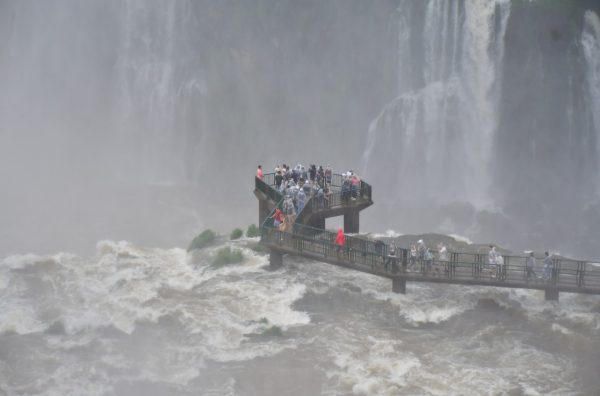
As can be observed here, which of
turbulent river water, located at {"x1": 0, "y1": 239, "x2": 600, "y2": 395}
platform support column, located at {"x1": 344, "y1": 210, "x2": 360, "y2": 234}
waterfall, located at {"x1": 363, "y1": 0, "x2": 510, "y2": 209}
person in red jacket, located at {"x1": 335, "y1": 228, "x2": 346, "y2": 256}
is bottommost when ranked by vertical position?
turbulent river water, located at {"x1": 0, "y1": 239, "x2": 600, "y2": 395}

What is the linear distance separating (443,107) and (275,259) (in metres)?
26.8

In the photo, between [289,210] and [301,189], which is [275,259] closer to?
[289,210]

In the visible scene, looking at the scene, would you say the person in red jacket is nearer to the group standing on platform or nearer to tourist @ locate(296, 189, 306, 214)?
the group standing on platform

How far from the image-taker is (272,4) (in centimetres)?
6425

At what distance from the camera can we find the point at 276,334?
28.5 meters

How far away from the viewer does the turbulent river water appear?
2544cm

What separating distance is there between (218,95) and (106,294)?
36647mm

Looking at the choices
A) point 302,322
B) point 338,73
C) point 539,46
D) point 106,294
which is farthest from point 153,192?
point 302,322

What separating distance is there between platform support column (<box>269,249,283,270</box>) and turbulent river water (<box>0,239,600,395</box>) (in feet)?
1.15

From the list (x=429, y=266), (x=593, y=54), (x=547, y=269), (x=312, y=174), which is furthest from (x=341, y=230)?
(x=593, y=54)

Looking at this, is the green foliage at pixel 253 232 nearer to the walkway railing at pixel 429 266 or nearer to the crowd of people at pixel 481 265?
the walkway railing at pixel 429 266

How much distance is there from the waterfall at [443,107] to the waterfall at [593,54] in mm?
4730

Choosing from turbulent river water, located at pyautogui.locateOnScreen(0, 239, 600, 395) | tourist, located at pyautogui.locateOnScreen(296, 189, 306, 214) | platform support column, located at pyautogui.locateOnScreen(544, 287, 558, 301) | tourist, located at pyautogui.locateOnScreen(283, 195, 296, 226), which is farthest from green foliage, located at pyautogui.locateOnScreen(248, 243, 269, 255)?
platform support column, located at pyautogui.locateOnScreen(544, 287, 558, 301)

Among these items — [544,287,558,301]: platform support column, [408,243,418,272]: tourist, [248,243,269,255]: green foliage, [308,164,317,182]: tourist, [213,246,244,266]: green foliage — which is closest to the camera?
[544,287,558,301]: platform support column
